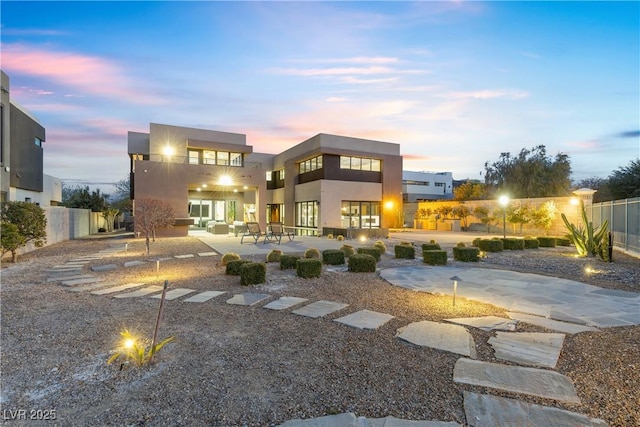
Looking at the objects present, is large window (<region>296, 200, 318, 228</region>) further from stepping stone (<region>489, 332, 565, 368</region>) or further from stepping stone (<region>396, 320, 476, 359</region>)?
stepping stone (<region>489, 332, 565, 368</region>)

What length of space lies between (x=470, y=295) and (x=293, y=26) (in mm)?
8175

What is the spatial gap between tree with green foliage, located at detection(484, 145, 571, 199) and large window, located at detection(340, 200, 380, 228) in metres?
17.0

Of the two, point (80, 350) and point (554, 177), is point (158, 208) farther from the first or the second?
point (554, 177)

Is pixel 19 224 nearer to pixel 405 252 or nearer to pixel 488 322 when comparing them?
pixel 405 252

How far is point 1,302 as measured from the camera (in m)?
5.00

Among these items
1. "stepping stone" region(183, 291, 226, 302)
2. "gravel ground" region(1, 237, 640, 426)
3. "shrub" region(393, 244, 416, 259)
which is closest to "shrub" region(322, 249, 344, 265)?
"shrub" region(393, 244, 416, 259)

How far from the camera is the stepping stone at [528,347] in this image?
292 centimetres

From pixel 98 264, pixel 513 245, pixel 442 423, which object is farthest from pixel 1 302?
pixel 513 245

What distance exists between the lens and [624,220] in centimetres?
1122

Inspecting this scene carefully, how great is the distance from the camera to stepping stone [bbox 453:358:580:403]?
7.81ft

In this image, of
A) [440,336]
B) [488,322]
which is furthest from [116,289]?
[488,322]

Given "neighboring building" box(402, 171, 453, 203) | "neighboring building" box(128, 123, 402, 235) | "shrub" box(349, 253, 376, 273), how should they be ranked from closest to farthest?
"shrub" box(349, 253, 376, 273) → "neighboring building" box(128, 123, 402, 235) → "neighboring building" box(402, 171, 453, 203)

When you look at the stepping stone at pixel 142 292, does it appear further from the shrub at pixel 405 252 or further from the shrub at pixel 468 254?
the shrub at pixel 468 254

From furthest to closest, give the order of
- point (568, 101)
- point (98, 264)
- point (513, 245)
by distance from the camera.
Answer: point (568, 101)
point (513, 245)
point (98, 264)
